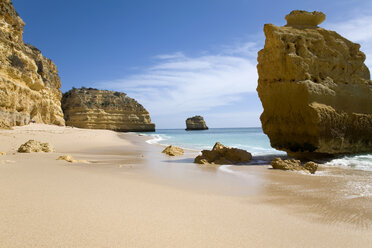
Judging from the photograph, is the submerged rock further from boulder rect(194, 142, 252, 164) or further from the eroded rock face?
the eroded rock face

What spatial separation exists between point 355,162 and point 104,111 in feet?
174

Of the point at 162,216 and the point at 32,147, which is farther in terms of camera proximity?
the point at 32,147

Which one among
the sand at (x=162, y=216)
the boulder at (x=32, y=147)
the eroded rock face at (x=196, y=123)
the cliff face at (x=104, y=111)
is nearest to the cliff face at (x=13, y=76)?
the boulder at (x=32, y=147)

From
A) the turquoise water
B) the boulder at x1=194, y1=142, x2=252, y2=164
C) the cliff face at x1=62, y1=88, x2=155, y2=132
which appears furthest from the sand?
the cliff face at x1=62, y1=88, x2=155, y2=132

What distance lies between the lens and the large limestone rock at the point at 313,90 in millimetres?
8453

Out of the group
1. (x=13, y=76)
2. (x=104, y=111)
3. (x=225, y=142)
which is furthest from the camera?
(x=104, y=111)

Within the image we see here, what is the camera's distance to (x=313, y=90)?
8.37 meters

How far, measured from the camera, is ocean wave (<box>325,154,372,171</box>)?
731 centimetres

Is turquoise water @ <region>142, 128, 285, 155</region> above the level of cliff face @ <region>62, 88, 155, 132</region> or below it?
below

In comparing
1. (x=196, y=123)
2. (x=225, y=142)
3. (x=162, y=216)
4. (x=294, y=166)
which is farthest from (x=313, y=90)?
(x=196, y=123)

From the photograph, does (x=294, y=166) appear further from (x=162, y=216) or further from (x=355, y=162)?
(x=162, y=216)

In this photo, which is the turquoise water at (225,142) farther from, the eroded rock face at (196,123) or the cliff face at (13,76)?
the eroded rock face at (196,123)

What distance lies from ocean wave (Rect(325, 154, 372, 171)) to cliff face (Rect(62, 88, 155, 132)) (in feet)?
165

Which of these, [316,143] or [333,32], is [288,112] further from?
[333,32]
